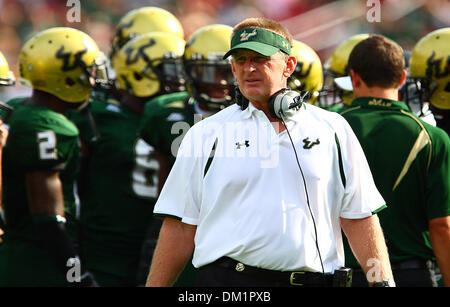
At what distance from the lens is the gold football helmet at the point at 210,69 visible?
502 centimetres

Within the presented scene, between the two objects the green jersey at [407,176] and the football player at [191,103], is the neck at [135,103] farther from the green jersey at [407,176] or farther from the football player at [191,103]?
the green jersey at [407,176]

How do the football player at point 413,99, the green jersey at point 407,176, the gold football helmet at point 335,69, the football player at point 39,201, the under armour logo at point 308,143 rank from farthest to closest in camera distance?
the gold football helmet at point 335,69
the football player at point 413,99
the football player at point 39,201
the green jersey at point 407,176
the under armour logo at point 308,143

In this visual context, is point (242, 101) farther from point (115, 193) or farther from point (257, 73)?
point (115, 193)

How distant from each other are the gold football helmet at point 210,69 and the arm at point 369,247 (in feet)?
6.80

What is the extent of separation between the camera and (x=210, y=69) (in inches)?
204

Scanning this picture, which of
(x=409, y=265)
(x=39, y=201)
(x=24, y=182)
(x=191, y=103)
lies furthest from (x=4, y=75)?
(x=409, y=265)

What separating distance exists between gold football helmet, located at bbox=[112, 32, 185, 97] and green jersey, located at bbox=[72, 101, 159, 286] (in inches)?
25.8

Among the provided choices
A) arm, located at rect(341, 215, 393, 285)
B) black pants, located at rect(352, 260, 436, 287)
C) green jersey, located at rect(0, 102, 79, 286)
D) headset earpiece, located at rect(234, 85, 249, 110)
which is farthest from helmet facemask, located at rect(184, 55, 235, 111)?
arm, located at rect(341, 215, 393, 285)

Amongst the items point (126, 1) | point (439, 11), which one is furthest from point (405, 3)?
point (126, 1)

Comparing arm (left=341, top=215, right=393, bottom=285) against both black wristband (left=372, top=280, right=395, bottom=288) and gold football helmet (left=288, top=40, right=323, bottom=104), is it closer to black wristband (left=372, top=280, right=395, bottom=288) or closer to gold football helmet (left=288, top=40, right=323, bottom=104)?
black wristband (left=372, top=280, right=395, bottom=288)

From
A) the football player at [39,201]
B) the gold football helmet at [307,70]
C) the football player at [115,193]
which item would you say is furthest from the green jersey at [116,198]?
the gold football helmet at [307,70]

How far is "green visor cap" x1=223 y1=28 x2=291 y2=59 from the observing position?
304 centimetres

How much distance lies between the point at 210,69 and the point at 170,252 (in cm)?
236
